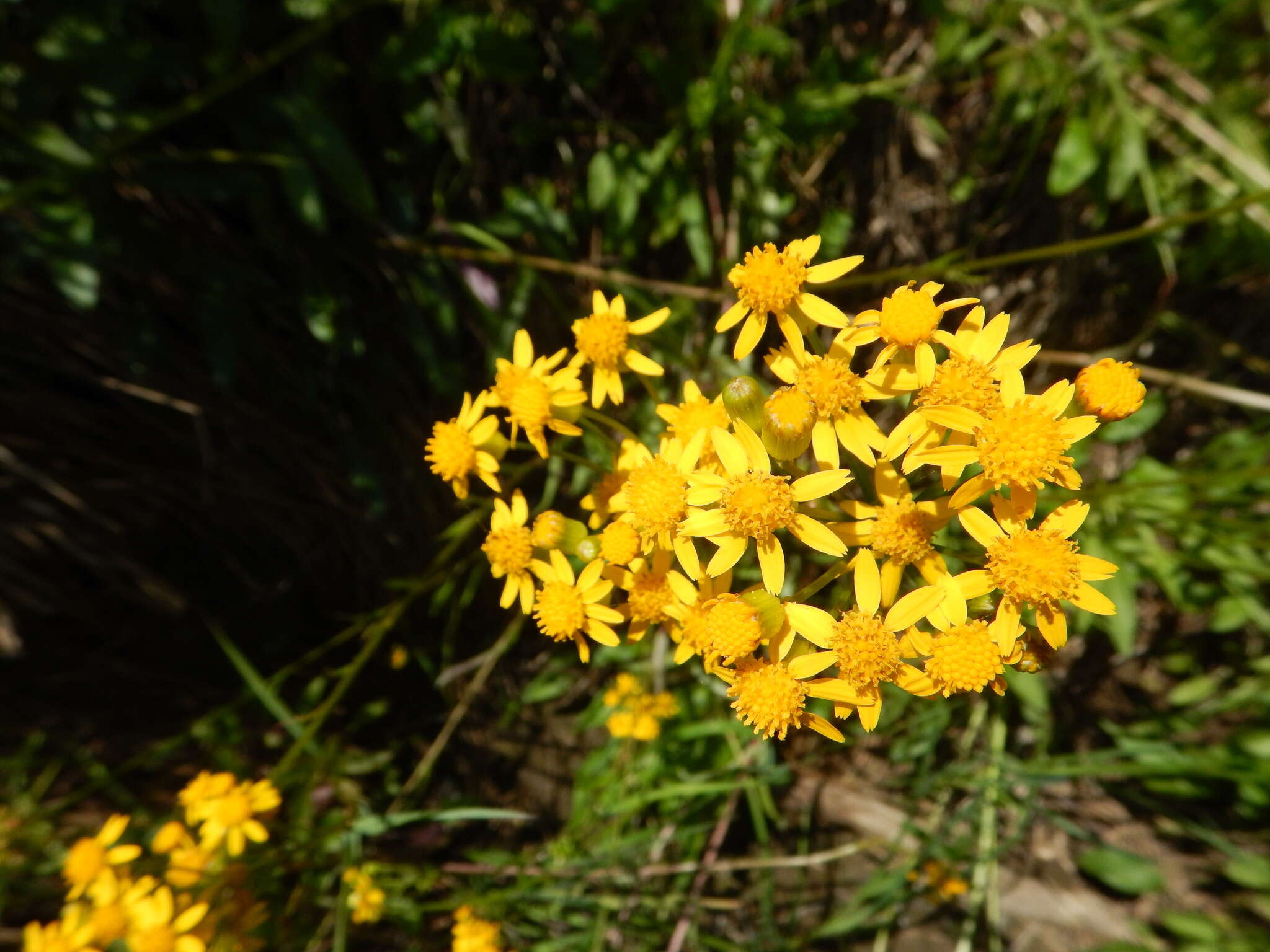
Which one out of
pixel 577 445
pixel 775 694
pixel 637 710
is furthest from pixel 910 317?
pixel 637 710

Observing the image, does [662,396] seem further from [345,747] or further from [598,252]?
[345,747]

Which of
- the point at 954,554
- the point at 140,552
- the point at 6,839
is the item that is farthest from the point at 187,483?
the point at 954,554

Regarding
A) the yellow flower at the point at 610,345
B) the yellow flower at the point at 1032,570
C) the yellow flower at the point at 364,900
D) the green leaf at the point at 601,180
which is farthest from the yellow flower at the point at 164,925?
the green leaf at the point at 601,180

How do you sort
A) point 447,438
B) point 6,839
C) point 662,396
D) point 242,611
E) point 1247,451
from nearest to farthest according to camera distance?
1. point 447,438
2. point 662,396
3. point 1247,451
4. point 6,839
5. point 242,611

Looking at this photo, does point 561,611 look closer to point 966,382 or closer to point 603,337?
point 603,337

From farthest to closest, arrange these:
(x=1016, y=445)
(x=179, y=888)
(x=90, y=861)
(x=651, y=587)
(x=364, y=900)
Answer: (x=364, y=900) → (x=90, y=861) → (x=179, y=888) → (x=651, y=587) → (x=1016, y=445)

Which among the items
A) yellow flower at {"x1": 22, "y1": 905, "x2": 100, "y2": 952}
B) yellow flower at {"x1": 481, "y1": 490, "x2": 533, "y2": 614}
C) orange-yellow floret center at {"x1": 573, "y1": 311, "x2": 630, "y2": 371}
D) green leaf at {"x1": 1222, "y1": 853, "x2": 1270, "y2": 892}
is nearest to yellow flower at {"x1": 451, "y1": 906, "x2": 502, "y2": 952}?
yellow flower at {"x1": 22, "y1": 905, "x2": 100, "y2": 952}
